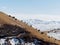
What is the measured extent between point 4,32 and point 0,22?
25.3 inches

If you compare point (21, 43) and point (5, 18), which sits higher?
point (5, 18)

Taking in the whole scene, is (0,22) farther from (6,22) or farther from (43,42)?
(43,42)

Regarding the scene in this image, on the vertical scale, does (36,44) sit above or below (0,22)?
below

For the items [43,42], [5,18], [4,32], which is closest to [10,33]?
[4,32]

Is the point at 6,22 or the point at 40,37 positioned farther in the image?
the point at 40,37

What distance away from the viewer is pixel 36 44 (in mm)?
14961

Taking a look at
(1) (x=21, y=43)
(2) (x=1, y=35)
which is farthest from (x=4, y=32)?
(1) (x=21, y=43)

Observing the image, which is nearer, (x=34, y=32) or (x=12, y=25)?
(x=12, y=25)

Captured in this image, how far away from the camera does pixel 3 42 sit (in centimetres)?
1398

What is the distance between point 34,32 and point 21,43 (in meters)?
1.52

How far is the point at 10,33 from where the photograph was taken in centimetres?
1412

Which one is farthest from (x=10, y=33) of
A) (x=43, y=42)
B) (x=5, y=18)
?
(x=43, y=42)

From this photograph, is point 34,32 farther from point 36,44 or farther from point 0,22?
point 0,22

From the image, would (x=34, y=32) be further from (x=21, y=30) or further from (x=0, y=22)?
(x=0, y=22)
